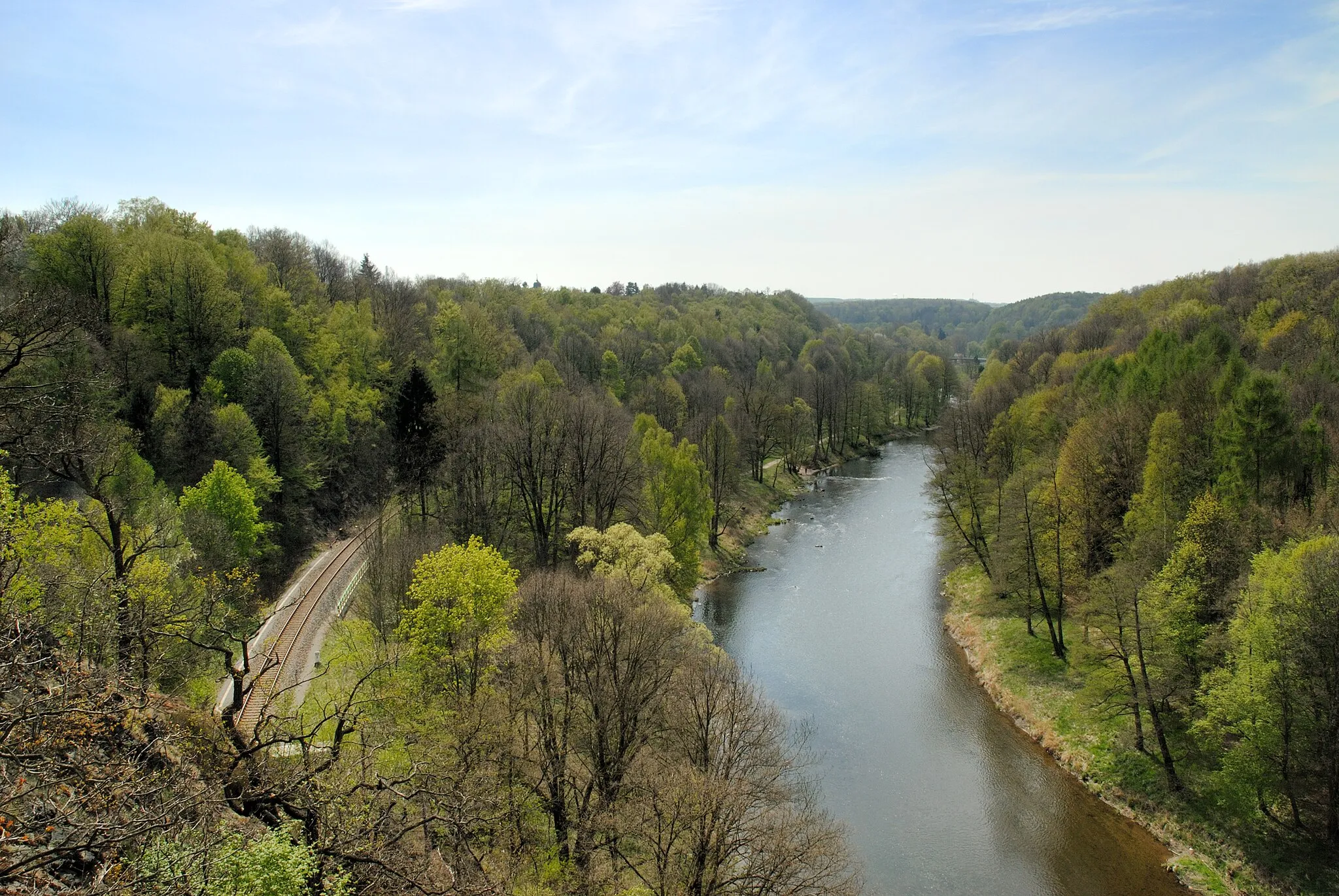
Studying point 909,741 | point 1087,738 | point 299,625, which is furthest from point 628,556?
point 1087,738

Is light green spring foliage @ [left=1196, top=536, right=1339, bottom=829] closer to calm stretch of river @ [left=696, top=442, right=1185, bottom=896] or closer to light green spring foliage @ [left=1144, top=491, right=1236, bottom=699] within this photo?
light green spring foliage @ [left=1144, top=491, right=1236, bottom=699]

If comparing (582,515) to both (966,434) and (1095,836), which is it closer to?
(1095,836)

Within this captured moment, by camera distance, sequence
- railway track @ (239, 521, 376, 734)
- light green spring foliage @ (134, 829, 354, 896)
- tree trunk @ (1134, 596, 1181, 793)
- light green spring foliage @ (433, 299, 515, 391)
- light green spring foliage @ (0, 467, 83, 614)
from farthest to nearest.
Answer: light green spring foliage @ (433, 299, 515, 391) → tree trunk @ (1134, 596, 1181, 793) → railway track @ (239, 521, 376, 734) → light green spring foliage @ (0, 467, 83, 614) → light green spring foliage @ (134, 829, 354, 896)

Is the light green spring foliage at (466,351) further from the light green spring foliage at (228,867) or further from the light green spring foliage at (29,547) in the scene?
the light green spring foliage at (228,867)

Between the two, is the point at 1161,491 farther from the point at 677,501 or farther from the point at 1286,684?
the point at 677,501

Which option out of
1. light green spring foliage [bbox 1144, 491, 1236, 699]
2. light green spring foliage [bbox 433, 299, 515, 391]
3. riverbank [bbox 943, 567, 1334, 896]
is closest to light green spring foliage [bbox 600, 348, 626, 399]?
light green spring foliage [bbox 433, 299, 515, 391]

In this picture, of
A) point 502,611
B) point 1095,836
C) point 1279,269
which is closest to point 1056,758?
point 1095,836
